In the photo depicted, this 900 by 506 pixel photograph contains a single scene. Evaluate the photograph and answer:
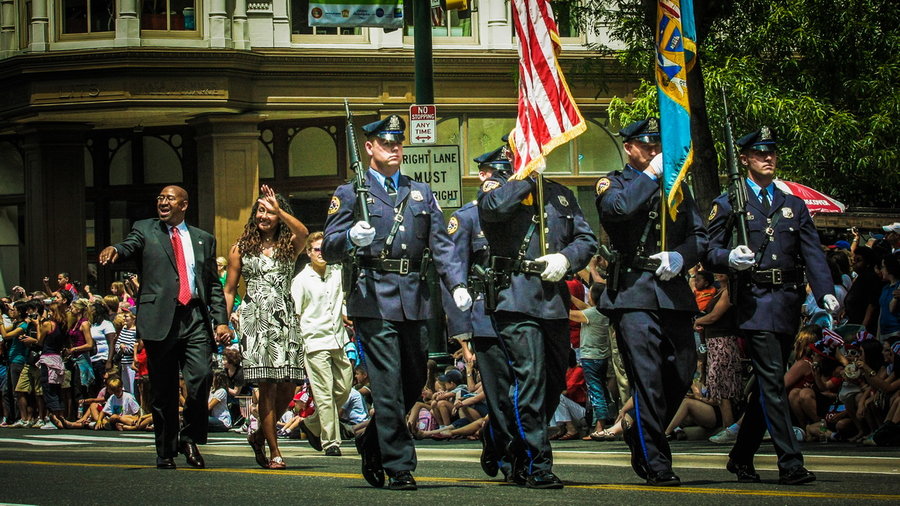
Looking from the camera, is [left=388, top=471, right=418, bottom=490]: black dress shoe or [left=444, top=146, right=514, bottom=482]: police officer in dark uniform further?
[left=444, top=146, right=514, bottom=482]: police officer in dark uniform

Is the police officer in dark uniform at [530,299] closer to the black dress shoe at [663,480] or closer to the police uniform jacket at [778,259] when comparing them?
the black dress shoe at [663,480]

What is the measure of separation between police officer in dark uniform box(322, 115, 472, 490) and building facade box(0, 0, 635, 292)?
1797 centimetres

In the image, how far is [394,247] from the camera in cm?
947

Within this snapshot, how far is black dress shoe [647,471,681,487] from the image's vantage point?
29.5ft

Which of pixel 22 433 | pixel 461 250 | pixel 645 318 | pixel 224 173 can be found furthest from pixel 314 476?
pixel 224 173

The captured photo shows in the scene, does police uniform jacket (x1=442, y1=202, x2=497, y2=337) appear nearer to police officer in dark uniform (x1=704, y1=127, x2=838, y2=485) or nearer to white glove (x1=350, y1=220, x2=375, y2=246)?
white glove (x1=350, y1=220, x2=375, y2=246)

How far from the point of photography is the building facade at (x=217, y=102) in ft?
91.4

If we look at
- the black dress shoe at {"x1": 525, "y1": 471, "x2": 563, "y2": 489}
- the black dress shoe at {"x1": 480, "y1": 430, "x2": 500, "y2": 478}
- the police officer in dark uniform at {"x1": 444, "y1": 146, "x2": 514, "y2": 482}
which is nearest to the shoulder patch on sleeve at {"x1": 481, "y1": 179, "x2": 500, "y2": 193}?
the police officer in dark uniform at {"x1": 444, "y1": 146, "x2": 514, "y2": 482}

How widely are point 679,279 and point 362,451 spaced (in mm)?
2093

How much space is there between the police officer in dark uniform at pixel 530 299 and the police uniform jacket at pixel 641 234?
0.68 ft

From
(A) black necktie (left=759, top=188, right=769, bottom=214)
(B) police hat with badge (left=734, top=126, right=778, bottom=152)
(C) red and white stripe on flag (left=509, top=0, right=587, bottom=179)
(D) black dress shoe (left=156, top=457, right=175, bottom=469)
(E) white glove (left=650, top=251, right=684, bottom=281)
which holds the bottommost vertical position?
(D) black dress shoe (left=156, top=457, right=175, bottom=469)

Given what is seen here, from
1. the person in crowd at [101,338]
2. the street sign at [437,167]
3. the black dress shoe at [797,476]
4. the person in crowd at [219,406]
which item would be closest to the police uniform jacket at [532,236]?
the black dress shoe at [797,476]

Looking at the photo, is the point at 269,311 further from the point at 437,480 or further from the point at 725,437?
the point at 725,437

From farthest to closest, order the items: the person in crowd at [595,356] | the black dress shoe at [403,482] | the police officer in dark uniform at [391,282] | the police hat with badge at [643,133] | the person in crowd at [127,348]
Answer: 1. the person in crowd at [127,348]
2. the person in crowd at [595,356]
3. the police hat with badge at [643,133]
4. the police officer in dark uniform at [391,282]
5. the black dress shoe at [403,482]
